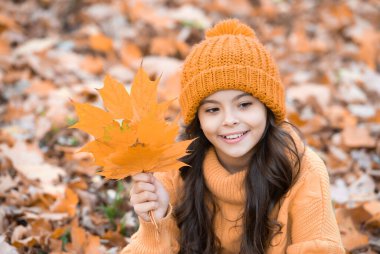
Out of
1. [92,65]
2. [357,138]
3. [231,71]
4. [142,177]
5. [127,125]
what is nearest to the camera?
[127,125]

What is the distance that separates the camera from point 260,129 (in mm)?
2016

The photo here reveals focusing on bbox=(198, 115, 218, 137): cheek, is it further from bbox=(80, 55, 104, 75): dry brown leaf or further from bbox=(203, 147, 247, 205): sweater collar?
bbox=(80, 55, 104, 75): dry brown leaf

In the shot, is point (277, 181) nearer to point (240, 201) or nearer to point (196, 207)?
point (240, 201)

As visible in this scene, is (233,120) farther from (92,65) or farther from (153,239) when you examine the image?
(92,65)

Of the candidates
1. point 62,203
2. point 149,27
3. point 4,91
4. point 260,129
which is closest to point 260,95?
point 260,129

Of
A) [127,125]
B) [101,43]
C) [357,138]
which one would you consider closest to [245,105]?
[127,125]

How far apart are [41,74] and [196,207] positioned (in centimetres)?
234

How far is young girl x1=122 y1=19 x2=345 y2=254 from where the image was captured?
6.38 feet

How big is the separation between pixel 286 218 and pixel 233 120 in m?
0.48

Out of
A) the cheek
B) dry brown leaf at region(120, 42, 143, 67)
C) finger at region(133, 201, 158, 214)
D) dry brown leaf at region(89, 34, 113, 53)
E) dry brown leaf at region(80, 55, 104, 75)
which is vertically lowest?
finger at region(133, 201, 158, 214)

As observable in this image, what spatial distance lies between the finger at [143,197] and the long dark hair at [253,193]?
1.04ft

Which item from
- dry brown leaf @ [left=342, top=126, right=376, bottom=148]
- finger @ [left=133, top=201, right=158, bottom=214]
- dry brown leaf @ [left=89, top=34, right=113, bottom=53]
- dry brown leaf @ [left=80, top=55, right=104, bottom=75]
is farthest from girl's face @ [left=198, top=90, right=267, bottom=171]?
dry brown leaf @ [left=89, top=34, right=113, bottom=53]

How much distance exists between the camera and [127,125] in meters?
1.50

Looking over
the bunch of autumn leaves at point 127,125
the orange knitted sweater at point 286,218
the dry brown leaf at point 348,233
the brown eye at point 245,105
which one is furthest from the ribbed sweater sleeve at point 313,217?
the bunch of autumn leaves at point 127,125
